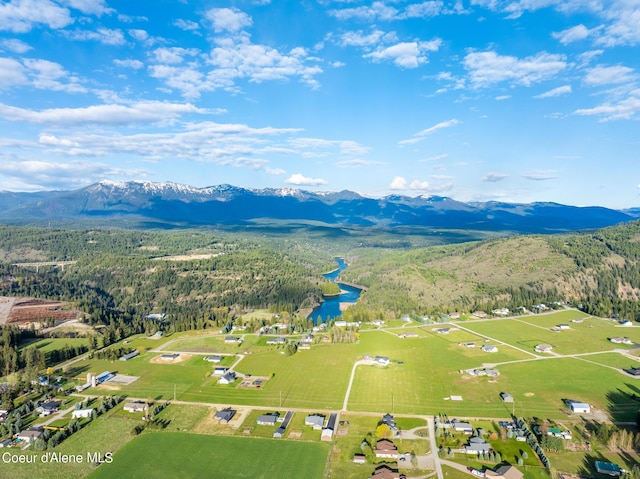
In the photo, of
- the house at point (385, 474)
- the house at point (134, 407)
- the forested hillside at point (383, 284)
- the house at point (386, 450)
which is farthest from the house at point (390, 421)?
the forested hillside at point (383, 284)

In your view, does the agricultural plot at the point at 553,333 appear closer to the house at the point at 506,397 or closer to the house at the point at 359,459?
the house at the point at 506,397

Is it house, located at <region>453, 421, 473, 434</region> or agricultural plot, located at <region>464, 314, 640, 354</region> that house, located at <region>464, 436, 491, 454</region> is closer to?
house, located at <region>453, 421, 473, 434</region>

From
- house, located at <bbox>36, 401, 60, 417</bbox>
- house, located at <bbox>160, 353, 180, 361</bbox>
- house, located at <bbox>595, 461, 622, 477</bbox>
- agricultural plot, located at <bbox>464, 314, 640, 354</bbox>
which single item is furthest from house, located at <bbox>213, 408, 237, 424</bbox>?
agricultural plot, located at <bbox>464, 314, 640, 354</bbox>

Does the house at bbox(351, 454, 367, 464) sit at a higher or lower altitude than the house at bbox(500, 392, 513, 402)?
lower

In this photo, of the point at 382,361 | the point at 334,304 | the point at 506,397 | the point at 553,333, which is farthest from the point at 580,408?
the point at 334,304

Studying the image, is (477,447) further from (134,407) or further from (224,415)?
(134,407)
